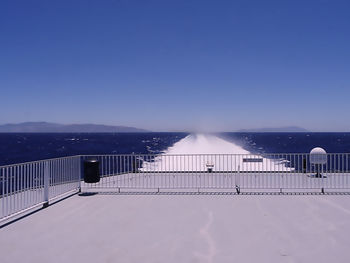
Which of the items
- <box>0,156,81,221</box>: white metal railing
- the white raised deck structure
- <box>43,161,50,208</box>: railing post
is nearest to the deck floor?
the white raised deck structure

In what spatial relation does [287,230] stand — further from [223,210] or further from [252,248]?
[223,210]

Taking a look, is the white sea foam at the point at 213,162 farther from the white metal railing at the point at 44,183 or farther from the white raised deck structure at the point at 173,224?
the white metal railing at the point at 44,183

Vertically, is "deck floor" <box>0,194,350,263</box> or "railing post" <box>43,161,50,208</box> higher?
"railing post" <box>43,161,50,208</box>

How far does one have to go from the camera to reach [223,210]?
22.7ft

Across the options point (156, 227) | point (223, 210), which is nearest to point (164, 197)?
point (223, 210)

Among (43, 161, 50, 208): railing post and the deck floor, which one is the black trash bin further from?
(43, 161, 50, 208): railing post

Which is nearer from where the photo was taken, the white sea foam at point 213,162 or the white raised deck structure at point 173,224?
the white raised deck structure at point 173,224

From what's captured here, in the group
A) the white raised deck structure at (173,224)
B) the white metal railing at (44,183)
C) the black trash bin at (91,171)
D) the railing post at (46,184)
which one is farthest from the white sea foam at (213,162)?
A: the railing post at (46,184)

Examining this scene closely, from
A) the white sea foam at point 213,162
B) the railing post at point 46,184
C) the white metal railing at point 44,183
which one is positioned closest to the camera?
the white metal railing at point 44,183

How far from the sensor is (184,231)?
5.50m

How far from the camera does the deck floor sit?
4.46 meters

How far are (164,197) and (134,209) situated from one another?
1462 millimetres

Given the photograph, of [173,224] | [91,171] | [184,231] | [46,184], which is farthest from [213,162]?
[184,231]

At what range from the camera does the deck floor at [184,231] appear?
14.6ft
